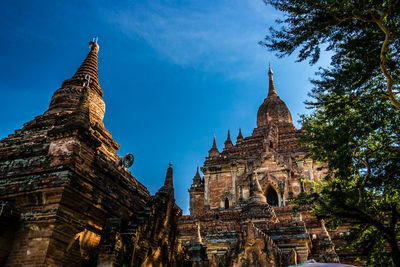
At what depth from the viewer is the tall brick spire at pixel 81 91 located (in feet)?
56.1

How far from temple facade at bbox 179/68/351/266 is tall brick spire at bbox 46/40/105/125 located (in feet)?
27.7

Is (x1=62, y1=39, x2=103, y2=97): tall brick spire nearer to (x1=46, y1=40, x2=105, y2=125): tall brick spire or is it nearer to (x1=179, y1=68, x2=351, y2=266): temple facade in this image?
(x1=46, y1=40, x2=105, y2=125): tall brick spire

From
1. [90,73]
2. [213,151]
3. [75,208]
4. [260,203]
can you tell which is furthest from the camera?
[213,151]

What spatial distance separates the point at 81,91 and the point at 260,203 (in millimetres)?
11536

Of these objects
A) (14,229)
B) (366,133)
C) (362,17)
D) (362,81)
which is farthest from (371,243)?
(14,229)

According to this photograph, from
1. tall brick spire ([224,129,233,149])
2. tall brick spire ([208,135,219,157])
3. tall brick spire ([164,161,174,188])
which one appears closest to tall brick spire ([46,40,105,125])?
tall brick spire ([164,161,174,188])

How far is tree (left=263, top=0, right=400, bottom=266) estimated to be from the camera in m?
9.32

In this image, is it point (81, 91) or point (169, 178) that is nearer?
point (169, 178)

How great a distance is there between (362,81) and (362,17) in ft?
8.59

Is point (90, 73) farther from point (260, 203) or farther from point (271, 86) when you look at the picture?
point (271, 86)

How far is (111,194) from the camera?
471 inches

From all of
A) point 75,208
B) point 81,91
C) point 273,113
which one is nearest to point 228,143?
point 273,113

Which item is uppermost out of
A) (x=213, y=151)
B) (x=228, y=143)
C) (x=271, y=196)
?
(x=228, y=143)

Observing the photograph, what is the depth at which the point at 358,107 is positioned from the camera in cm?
1155
